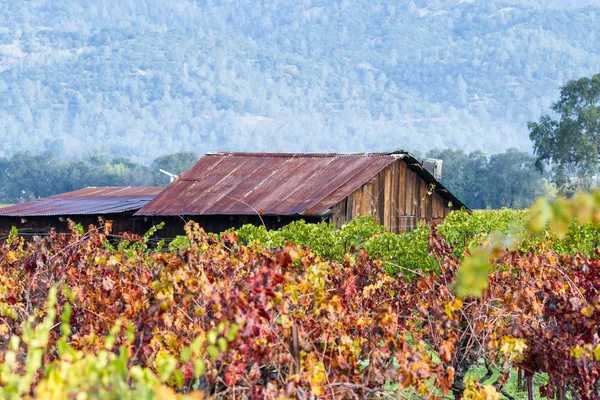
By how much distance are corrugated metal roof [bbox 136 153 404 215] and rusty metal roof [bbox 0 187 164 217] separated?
2.19 meters

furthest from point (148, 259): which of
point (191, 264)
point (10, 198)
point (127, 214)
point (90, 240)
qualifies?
point (10, 198)

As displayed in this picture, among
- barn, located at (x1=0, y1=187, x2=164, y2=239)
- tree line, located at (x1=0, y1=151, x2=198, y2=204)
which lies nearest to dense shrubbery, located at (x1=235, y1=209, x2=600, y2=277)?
barn, located at (x1=0, y1=187, x2=164, y2=239)

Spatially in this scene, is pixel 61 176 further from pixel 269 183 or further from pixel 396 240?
pixel 396 240

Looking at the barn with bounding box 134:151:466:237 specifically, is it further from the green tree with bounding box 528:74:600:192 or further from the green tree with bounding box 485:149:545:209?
the green tree with bounding box 485:149:545:209

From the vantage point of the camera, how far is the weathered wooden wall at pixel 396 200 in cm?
3247

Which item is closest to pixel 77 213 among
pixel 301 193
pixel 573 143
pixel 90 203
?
pixel 90 203

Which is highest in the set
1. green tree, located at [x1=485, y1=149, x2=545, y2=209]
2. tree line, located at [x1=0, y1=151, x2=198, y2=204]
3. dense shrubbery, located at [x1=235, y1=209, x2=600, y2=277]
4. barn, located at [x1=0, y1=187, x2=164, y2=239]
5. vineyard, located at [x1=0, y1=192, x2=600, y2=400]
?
tree line, located at [x1=0, y1=151, x2=198, y2=204]

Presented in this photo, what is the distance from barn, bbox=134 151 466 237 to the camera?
31391 millimetres

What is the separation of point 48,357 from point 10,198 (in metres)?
142

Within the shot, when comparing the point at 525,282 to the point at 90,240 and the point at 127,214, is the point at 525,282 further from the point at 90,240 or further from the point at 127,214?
the point at 127,214

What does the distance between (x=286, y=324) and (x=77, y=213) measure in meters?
30.0

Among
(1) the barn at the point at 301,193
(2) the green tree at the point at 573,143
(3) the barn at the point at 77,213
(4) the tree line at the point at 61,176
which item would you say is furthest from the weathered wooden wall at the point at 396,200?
(4) the tree line at the point at 61,176

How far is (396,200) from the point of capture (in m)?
34.6

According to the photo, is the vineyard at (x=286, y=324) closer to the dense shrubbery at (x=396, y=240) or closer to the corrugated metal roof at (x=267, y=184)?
the dense shrubbery at (x=396, y=240)
